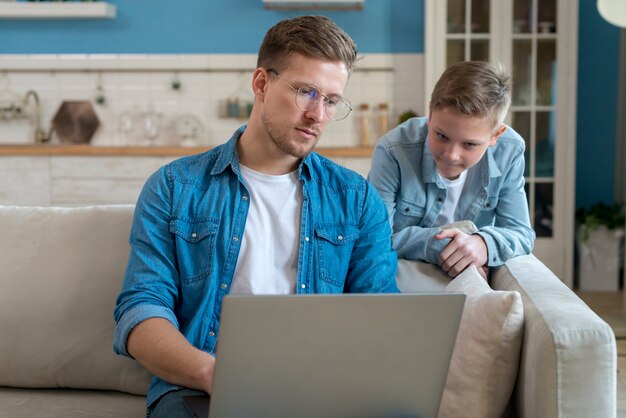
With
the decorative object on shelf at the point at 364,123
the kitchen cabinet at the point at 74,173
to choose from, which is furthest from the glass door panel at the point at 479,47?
the kitchen cabinet at the point at 74,173

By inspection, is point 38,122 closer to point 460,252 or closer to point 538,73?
point 538,73

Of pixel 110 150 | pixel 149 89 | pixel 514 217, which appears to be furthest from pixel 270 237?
pixel 149 89

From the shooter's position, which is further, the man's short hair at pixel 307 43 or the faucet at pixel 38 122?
the faucet at pixel 38 122

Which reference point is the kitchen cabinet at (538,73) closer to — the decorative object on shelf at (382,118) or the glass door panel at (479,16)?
the glass door panel at (479,16)

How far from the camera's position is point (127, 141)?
5.87 m

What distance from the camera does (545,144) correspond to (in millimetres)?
5426

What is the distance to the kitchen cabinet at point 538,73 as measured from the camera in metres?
5.34

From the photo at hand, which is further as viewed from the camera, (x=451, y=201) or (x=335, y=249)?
(x=451, y=201)

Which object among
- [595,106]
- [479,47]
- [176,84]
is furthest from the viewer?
[176,84]

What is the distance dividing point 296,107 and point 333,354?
0.68 metres

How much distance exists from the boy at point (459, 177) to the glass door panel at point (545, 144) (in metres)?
2.97

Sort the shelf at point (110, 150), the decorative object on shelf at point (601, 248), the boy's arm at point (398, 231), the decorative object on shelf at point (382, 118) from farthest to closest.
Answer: the decorative object on shelf at point (382, 118) → the shelf at point (110, 150) → the decorative object on shelf at point (601, 248) → the boy's arm at point (398, 231)

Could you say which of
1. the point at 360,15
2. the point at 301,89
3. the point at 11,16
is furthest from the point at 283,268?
the point at 11,16

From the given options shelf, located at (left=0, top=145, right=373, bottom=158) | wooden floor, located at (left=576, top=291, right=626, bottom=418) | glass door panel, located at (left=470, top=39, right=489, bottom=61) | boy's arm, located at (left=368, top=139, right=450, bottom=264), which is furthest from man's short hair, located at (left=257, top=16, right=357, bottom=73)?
glass door panel, located at (left=470, top=39, right=489, bottom=61)
